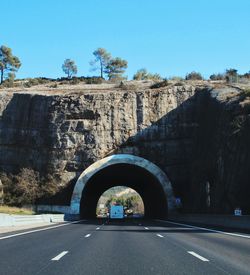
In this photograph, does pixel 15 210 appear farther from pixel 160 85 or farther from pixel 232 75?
pixel 232 75

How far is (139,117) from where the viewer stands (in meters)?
49.8

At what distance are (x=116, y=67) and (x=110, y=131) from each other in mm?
50003

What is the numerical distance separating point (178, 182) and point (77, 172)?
10.9m

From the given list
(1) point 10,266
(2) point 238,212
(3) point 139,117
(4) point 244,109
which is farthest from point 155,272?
(3) point 139,117

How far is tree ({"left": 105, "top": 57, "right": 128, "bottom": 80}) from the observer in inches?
3812

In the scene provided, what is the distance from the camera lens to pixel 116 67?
97375 mm

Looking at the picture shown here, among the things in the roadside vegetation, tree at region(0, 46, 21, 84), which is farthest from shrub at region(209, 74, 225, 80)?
tree at region(0, 46, 21, 84)

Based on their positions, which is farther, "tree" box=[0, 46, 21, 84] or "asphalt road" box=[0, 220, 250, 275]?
"tree" box=[0, 46, 21, 84]

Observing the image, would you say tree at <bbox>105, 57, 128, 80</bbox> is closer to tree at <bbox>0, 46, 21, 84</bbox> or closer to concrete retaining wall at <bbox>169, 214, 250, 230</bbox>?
tree at <bbox>0, 46, 21, 84</bbox>

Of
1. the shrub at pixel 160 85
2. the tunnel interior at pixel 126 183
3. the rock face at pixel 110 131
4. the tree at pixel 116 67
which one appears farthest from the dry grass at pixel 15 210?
the tree at pixel 116 67

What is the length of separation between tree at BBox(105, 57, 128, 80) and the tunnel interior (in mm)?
36926

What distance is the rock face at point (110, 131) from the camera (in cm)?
4813

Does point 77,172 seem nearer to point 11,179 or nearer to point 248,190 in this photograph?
point 11,179

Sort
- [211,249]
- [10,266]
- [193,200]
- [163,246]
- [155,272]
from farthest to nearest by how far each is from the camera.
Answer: [193,200]
[163,246]
[211,249]
[10,266]
[155,272]
